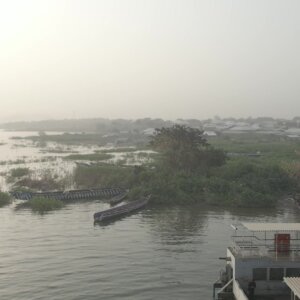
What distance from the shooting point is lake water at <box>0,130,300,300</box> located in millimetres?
29141

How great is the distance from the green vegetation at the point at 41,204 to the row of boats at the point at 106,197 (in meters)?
1.89

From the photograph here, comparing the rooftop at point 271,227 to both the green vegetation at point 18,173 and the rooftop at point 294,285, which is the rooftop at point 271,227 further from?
the green vegetation at point 18,173

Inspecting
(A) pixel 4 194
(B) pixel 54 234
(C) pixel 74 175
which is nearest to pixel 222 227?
(B) pixel 54 234

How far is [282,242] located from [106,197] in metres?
36.9

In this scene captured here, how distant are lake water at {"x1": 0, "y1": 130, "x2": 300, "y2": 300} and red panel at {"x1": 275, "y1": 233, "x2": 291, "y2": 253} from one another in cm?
508

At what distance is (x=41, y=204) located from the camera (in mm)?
52312

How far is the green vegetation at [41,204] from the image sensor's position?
52125 millimetres

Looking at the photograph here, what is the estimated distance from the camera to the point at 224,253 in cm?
3644

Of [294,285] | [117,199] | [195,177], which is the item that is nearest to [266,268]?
[294,285]

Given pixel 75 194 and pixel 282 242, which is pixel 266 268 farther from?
pixel 75 194

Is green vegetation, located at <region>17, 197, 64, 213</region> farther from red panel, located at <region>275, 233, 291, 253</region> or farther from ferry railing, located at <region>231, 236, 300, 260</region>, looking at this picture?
red panel, located at <region>275, 233, 291, 253</region>

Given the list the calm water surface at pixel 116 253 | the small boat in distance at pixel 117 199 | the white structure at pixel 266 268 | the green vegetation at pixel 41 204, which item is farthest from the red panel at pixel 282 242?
the small boat in distance at pixel 117 199

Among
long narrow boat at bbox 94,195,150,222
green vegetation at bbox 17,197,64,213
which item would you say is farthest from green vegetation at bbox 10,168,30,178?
long narrow boat at bbox 94,195,150,222

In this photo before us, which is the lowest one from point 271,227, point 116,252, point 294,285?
point 116,252
